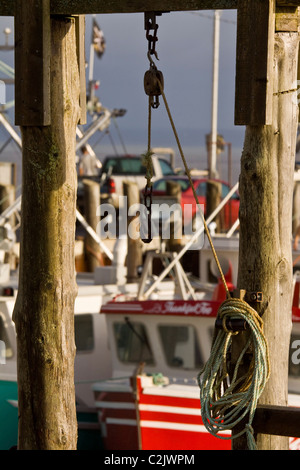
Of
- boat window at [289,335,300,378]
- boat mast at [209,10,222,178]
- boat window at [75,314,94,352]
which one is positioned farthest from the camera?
boat mast at [209,10,222,178]

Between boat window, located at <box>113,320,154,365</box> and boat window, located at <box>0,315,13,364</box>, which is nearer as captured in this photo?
boat window, located at <box>113,320,154,365</box>

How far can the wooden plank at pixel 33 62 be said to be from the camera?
5629 millimetres

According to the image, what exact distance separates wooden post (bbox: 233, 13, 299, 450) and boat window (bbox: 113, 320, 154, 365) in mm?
6107

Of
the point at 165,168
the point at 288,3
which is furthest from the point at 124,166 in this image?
the point at 288,3

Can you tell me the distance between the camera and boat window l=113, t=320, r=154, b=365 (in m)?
12.3

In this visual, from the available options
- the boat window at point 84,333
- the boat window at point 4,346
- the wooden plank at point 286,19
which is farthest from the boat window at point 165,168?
the wooden plank at point 286,19

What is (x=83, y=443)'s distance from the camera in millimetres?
13328

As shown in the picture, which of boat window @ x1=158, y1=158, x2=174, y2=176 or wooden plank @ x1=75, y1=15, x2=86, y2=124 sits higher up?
wooden plank @ x1=75, y1=15, x2=86, y2=124

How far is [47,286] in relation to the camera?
5688 millimetres

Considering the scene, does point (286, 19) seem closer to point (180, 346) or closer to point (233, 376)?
point (233, 376)

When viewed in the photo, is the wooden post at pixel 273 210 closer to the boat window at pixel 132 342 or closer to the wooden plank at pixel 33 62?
the wooden plank at pixel 33 62

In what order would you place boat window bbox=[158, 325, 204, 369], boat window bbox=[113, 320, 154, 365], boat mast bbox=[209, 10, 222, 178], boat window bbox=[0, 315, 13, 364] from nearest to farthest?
1. boat window bbox=[158, 325, 204, 369]
2. boat window bbox=[113, 320, 154, 365]
3. boat window bbox=[0, 315, 13, 364]
4. boat mast bbox=[209, 10, 222, 178]

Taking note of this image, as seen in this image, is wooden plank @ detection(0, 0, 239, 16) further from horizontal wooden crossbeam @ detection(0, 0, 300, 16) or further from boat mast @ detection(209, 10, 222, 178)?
boat mast @ detection(209, 10, 222, 178)

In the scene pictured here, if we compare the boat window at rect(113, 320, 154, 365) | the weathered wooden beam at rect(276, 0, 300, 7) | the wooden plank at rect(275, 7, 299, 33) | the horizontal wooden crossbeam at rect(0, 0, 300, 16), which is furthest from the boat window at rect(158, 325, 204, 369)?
the horizontal wooden crossbeam at rect(0, 0, 300, 16)
